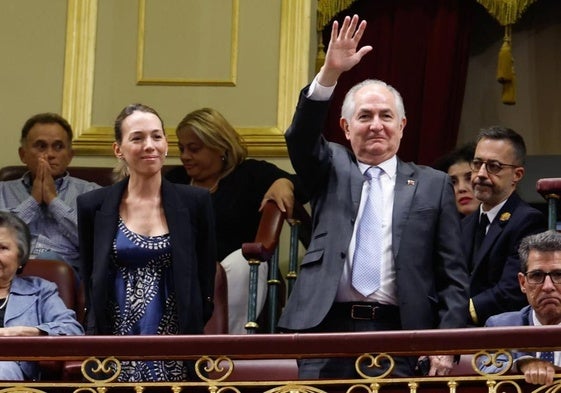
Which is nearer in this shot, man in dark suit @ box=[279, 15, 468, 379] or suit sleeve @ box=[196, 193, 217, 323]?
man in dark suit @ box=[279, 15, 468, 379]

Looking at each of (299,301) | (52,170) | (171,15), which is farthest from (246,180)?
(299,301)

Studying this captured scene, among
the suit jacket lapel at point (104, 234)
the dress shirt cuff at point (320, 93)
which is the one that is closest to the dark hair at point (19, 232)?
the suit jacket lapel at point (104, 234)

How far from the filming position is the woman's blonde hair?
19.4 feet

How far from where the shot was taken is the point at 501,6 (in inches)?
266

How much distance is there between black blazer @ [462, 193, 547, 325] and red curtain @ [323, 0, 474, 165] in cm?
157

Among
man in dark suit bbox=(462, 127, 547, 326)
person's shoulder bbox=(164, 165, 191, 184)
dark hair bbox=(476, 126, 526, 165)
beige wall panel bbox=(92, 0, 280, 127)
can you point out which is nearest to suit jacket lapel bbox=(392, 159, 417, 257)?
man in dark suit bbox=(462, 127, 547, 326)

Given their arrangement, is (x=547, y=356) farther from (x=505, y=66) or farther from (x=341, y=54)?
(x=505, y=66)

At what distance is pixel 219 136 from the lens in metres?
5.91

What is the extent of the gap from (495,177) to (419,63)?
1.72 metres

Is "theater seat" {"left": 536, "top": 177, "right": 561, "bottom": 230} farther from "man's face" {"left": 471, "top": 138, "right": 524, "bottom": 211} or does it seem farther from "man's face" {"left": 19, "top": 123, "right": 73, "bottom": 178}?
"man's face" {"left": 19, "top": 123, "right": 73, "bottom": 178}

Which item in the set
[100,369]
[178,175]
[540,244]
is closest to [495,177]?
[540,244]

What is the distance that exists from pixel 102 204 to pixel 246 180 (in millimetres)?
1527

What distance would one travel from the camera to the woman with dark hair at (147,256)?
4.22m

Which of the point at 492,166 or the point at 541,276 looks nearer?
the point at 541,276
